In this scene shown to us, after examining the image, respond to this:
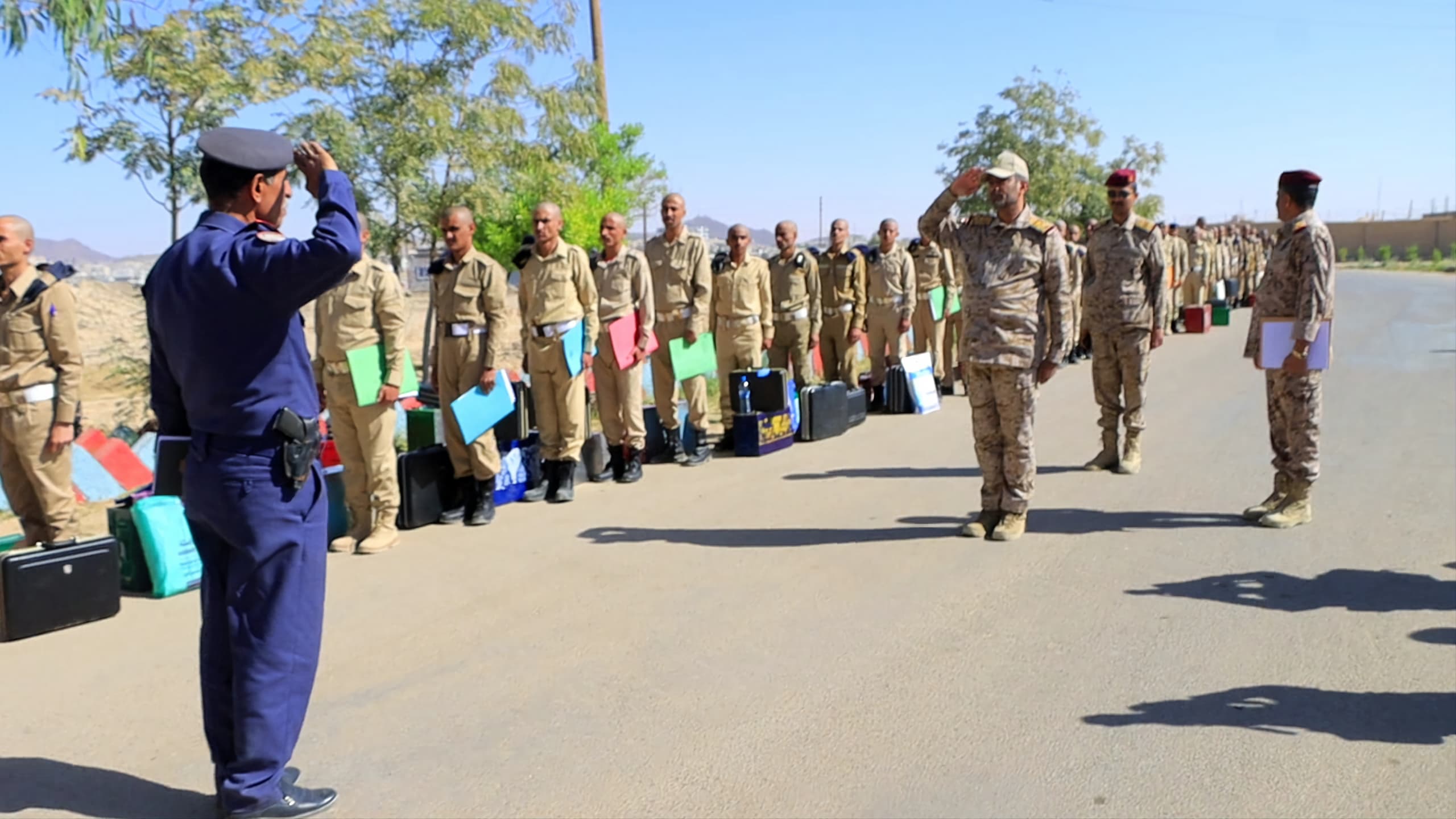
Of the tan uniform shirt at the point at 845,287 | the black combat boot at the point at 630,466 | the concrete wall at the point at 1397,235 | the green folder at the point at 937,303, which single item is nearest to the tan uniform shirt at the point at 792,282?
the tan uniform shirt at the point at 845,287

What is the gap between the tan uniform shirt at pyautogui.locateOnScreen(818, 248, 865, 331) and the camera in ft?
39.2

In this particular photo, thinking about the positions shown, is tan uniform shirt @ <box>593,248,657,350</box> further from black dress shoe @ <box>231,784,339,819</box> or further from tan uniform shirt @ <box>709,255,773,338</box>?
black dress shoe @ <box>231,784,339,819</box>

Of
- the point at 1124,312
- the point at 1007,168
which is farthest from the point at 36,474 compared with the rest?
the point at 1124,312

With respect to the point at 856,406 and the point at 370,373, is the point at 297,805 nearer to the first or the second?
the point at 370,373

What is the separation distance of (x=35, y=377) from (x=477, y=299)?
2567 millimetres

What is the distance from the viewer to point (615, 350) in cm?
840

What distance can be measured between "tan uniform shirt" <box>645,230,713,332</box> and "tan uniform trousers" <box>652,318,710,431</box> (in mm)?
114

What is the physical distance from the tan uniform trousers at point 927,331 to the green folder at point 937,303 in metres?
0.03

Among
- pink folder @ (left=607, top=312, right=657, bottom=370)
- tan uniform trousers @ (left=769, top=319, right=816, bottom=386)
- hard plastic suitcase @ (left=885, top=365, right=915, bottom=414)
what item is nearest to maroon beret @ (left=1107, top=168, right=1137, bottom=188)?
pink folder @ (left=607, top=312, right=657, bottom=370)

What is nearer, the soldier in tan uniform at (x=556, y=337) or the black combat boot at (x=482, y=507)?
the black combat boot at (x=482, y=507)

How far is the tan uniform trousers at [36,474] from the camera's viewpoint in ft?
20.6

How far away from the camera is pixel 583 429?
820 cm

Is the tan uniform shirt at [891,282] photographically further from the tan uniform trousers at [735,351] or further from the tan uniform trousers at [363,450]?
the tan uniform trousers at [363,450]

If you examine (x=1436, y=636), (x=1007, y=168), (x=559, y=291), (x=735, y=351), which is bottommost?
(x=1436, y=636)
